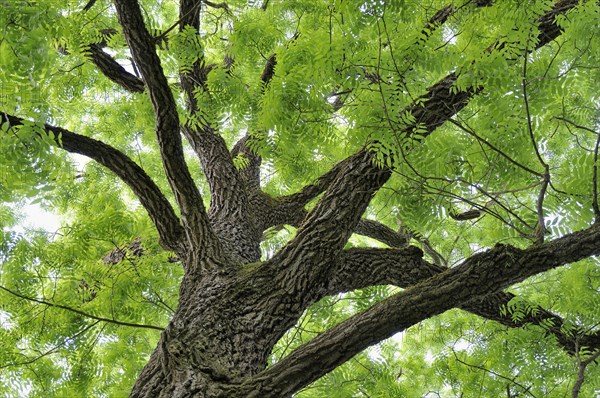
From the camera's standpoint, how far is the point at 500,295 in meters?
3.99

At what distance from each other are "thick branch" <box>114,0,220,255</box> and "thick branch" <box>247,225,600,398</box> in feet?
3.91

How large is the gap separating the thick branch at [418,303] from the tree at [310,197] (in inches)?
0.4

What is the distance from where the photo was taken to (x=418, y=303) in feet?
8.95

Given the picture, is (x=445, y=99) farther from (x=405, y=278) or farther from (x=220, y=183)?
(x=220, y=183)

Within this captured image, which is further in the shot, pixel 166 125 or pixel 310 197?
pixel 310 197

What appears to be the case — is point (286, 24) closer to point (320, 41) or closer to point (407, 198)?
point (320, 41)

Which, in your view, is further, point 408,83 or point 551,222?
point 551,222

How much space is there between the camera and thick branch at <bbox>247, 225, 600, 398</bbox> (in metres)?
2.47

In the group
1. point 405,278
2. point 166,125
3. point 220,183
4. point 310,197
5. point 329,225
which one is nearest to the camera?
point 166,125

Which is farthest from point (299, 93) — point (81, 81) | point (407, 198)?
point (81, 81)

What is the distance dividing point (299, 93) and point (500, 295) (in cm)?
228

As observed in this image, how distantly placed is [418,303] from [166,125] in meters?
1.78

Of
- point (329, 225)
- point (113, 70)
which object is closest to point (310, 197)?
point (329, 225)

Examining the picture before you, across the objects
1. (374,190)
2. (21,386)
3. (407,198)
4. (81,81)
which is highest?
(81,81)
